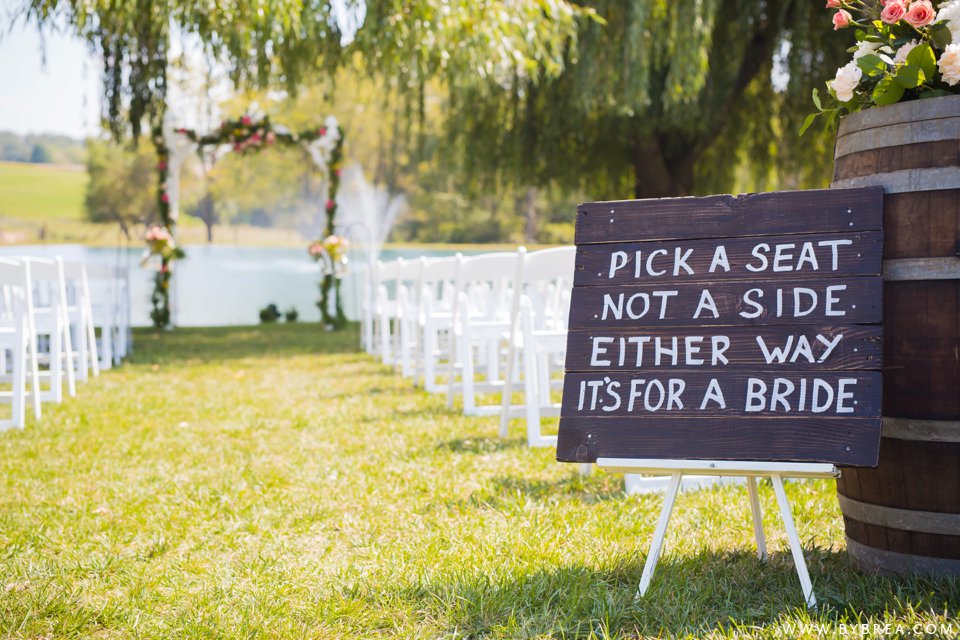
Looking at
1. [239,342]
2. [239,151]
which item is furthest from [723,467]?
[239,151]

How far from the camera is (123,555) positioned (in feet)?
9.14

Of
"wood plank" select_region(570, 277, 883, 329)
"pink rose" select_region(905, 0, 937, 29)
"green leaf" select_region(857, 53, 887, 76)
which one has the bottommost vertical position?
"wood plank" select_region(570, 277, 883, 329)

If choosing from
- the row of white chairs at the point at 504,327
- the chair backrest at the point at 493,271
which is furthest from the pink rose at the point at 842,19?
the chair backrest at the point at 493,271

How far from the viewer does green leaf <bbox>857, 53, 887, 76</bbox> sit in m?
2.28

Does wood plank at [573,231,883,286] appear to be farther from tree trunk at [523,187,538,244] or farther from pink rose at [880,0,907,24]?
tree trunk at [523,187,538,244]

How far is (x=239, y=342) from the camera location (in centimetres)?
1116

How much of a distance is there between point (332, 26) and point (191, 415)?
483 cm

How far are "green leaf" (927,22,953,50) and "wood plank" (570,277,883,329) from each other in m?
0.58

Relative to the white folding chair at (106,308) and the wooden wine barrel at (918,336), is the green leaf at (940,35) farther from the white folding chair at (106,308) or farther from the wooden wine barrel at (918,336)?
the white folding chair at (106,308)

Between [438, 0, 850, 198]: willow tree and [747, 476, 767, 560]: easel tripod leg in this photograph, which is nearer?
[747, 476, 767, 560]: easel tripod leg

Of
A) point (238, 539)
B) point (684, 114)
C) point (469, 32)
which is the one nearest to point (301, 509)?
point (238, 539)

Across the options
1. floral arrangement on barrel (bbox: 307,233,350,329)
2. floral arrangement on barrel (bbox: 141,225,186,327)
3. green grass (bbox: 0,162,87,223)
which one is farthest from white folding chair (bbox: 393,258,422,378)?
green grass (bbox: 0,162,87,223)

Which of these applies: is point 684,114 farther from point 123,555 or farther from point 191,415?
point 123,555

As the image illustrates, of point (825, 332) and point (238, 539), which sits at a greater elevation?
point (825, 332)
